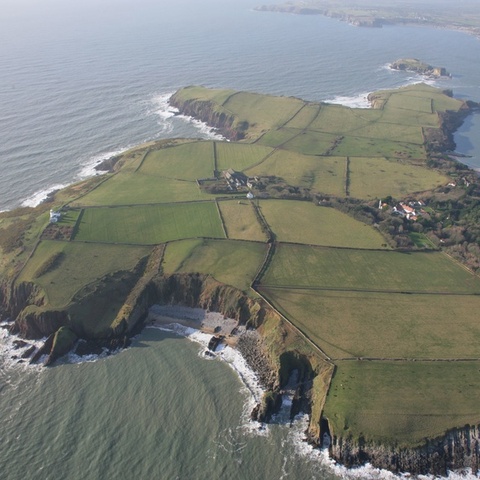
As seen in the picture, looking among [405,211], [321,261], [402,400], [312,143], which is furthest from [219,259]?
[312,143]

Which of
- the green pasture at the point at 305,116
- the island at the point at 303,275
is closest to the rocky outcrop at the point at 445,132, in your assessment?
the island at the point at 303,275

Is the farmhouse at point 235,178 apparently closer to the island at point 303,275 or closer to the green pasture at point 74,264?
the island at point 303,275

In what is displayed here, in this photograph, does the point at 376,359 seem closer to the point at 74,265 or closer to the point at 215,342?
the point at 215,342

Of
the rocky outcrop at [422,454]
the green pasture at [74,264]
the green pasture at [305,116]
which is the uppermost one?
the green pasture at [74,264]

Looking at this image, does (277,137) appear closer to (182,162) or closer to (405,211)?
(182,162)

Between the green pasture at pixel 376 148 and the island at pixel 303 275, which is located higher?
the island at pixel 303 275

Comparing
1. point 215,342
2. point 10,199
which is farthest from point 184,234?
point 10,199

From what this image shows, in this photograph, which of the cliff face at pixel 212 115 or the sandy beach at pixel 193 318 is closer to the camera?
the sandy beach at pixel 193 318
